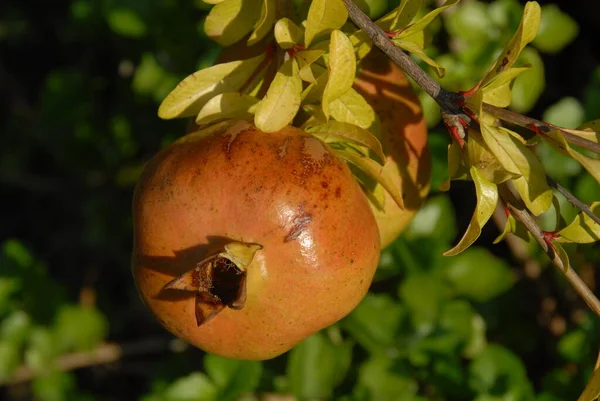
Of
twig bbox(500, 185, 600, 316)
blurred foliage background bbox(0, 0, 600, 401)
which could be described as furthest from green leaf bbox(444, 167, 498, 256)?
blurred foliage background bbox(0, 0, 600, 401)

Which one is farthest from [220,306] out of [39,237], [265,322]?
[39,237]

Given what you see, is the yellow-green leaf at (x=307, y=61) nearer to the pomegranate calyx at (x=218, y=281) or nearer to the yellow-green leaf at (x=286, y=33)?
the yellow-green leaf at (x=286, y=33)

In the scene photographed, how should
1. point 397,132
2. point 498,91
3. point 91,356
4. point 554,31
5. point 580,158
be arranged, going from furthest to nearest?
point 91,356, point 554,31, point 397,132, point 498,91, point 580,158

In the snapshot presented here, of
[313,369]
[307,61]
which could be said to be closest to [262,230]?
[307,61]

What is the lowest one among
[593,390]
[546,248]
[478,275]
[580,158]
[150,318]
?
[150,318]

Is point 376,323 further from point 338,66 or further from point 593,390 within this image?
point 338,66

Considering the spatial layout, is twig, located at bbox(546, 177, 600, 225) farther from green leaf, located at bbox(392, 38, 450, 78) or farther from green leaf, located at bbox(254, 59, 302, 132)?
green leaf, located at bbox(254, 59, 302, 132)
